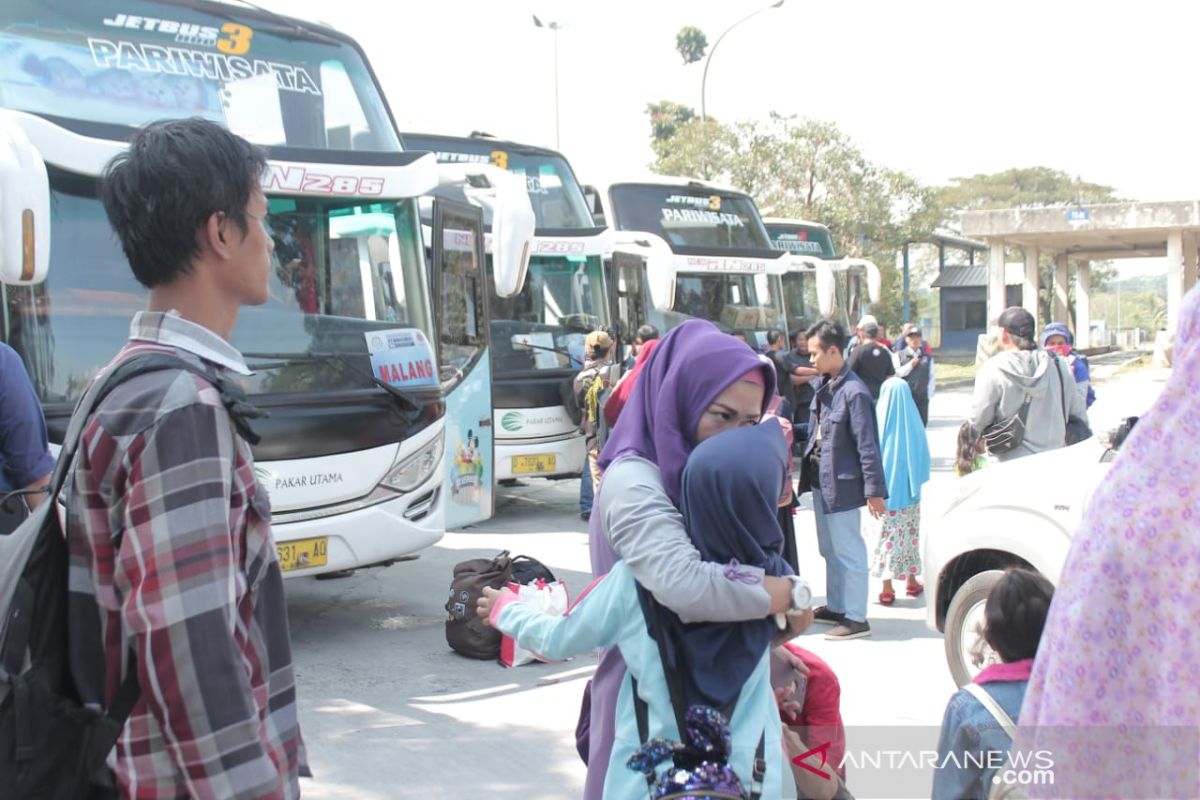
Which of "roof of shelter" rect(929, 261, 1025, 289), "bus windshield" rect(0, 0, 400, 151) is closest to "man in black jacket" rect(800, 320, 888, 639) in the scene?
"bus windshield" rect(0, 0, 400, 151)

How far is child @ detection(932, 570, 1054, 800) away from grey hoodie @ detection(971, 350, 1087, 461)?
3684 millimetres

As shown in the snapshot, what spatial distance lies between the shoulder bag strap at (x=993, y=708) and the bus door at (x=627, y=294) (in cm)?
921

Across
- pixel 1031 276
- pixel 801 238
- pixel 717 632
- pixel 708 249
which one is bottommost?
pixel 717 632

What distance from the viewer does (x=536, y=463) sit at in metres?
10.8

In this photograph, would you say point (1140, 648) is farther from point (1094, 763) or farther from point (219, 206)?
point (219, 206)

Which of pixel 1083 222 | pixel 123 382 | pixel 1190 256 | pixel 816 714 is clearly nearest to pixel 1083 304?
pixel 1190 256

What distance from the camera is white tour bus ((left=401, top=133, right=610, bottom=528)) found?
10.7 metres

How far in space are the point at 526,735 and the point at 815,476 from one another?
8.42 ft

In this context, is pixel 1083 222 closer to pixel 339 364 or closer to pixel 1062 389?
pixel 1062 389

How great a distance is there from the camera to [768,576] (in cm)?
244

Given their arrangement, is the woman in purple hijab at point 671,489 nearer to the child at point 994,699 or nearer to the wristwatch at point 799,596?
the wristwatch at point 799,596

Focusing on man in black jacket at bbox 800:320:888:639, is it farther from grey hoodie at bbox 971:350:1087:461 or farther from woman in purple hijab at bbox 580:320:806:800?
woman in purple hijab at bbox 580:320:806:800

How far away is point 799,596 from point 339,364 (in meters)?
4.29

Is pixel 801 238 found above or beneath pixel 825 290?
above
